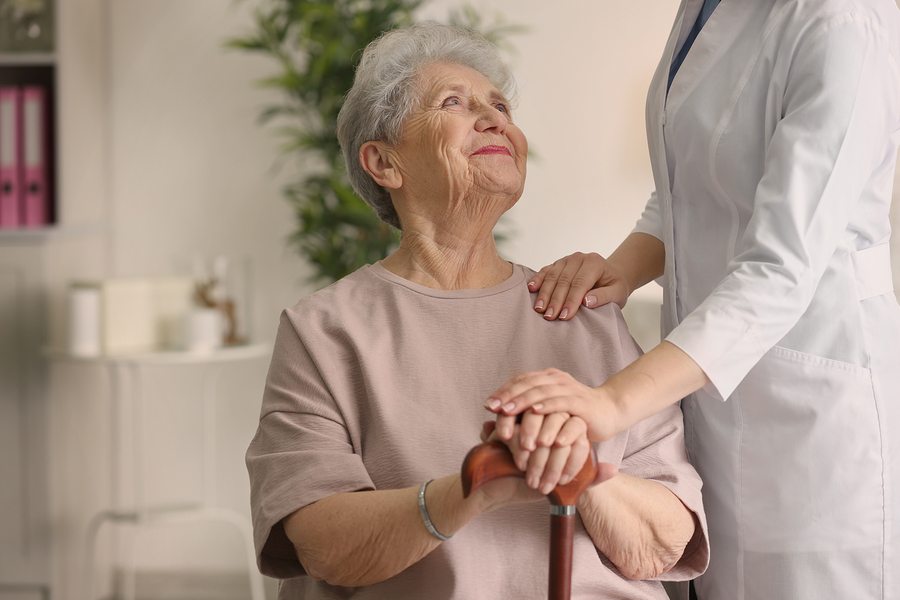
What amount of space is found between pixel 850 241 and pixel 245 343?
261cm

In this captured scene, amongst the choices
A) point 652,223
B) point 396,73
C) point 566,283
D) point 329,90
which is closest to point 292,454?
point 566,283

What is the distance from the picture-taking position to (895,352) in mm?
1350

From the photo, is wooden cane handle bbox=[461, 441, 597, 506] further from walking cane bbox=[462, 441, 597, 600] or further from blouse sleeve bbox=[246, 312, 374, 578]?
blouse sleeve bbox=[246, 312, 374, 578]

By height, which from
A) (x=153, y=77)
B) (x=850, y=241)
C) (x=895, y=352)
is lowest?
(x=895, y=352)

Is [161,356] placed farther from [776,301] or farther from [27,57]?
[776,301]

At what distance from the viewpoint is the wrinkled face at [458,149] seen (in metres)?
1.52

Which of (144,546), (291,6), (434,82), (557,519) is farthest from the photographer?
(144,546)

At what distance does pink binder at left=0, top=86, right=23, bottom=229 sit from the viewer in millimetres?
3525

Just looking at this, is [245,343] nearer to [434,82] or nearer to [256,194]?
[256,194]

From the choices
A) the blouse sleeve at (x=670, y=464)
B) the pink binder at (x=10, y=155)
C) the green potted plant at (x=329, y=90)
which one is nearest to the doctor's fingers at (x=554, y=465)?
the blouse sleeve at (x=670, y=464)

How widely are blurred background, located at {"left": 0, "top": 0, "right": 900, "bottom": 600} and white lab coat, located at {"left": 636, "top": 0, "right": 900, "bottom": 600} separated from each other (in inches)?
83.7

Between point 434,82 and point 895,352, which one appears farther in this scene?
point 434,82

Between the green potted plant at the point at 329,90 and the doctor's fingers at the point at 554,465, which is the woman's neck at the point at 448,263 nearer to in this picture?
the doctor's fingers at the point at 554,465

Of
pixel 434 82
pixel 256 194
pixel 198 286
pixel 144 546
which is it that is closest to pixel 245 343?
pixel 198 286
